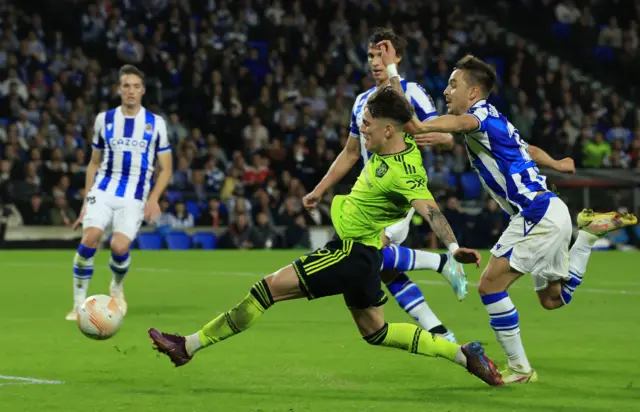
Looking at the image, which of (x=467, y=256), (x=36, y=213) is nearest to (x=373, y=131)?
(x=467, y=256)

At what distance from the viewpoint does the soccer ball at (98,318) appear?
25.4ft

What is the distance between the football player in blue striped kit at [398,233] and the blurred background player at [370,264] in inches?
54.1

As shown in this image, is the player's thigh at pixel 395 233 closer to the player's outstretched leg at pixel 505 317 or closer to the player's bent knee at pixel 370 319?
the player's outstretched leg at pixel 505 317

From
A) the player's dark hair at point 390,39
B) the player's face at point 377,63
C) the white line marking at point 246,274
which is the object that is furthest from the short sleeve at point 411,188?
the white line marking at point 246,274

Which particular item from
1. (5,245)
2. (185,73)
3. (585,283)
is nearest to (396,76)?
(585,283)

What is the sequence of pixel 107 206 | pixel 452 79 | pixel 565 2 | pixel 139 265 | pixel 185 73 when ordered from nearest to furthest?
pixel 452 79 < pixel 107 206 < pixel 139 265 < pixel 185 73 < pixel 565 2

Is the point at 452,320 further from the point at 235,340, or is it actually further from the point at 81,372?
the point at 81,372

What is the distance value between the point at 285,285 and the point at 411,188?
894 mm

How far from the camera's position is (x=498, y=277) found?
7332 mm

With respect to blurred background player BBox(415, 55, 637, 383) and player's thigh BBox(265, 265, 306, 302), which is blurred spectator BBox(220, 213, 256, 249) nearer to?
blurred background player BBox(415, 55, 637, 383)

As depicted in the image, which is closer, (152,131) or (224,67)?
(152,131)

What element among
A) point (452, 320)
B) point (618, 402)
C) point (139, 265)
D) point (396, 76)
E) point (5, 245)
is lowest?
point (5, 245)

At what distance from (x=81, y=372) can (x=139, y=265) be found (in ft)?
36.1

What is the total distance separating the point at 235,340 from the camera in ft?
30.9
